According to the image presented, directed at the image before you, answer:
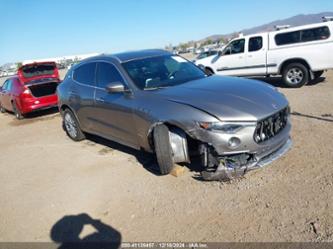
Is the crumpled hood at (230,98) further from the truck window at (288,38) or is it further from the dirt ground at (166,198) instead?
the truck window at (288,38)

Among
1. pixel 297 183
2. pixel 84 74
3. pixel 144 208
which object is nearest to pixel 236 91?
pixel 297 183

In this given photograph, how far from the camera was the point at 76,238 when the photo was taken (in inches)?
141

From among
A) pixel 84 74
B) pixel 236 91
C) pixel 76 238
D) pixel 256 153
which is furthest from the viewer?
pixel 84 74

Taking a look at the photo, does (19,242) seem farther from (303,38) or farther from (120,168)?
(303,38)

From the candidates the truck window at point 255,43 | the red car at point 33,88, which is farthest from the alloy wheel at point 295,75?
the red car at point 33,88

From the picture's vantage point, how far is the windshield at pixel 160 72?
4.87 meters

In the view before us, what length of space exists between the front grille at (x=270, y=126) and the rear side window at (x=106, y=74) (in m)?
2.28

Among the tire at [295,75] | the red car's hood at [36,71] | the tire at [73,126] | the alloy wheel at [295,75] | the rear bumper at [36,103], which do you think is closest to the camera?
the tire at [73,126]

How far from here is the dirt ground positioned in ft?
11.0

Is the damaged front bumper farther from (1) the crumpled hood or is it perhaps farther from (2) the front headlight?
(1) the crumpled hood

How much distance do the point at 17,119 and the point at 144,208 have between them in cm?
973

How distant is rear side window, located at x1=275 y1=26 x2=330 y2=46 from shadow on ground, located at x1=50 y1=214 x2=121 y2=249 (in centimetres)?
927

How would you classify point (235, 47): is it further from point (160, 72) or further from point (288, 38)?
point (160, 72)

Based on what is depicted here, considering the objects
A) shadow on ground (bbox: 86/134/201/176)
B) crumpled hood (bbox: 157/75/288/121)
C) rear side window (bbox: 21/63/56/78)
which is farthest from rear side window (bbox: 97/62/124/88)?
rear side window (bbox: 21/63/56/78)
